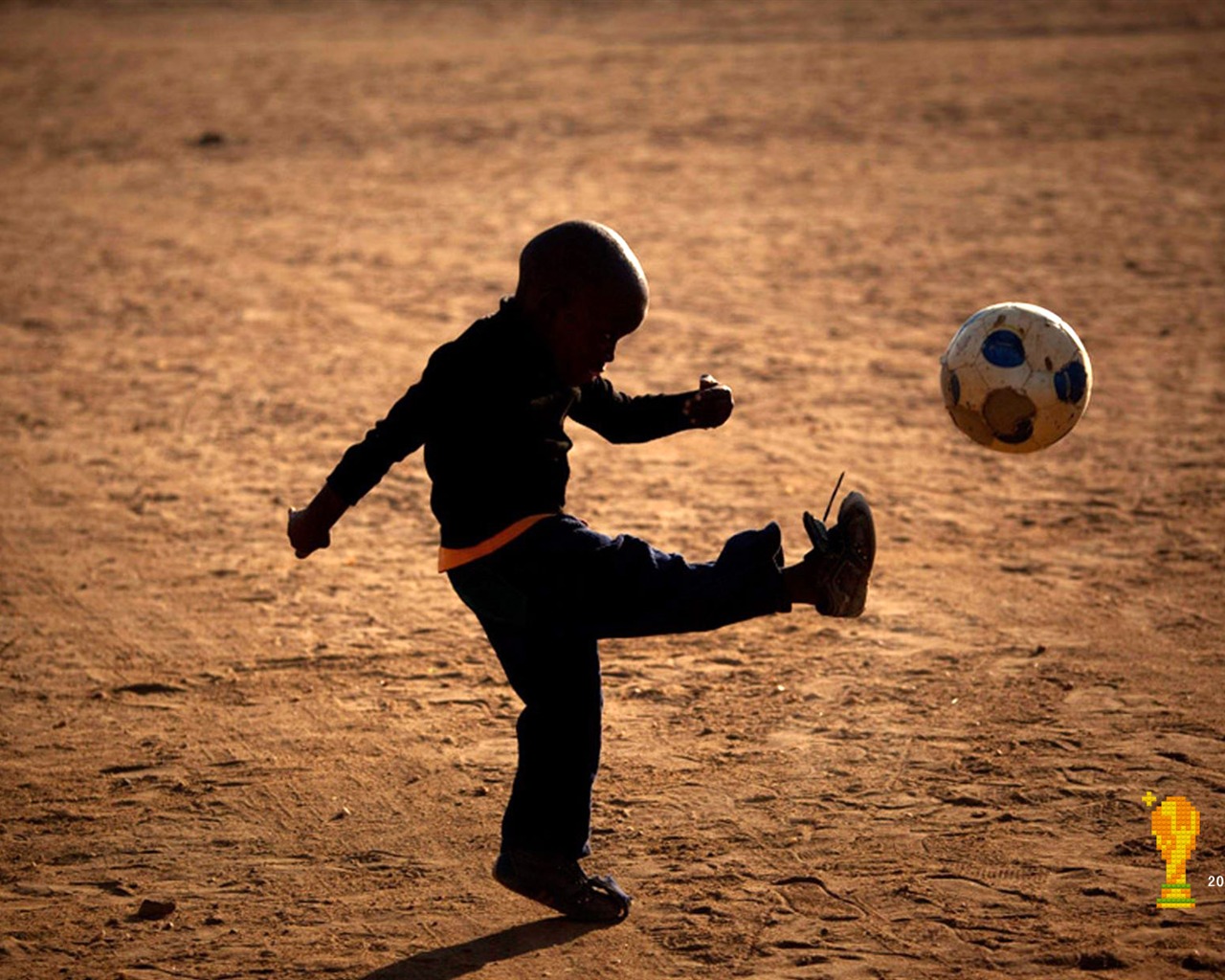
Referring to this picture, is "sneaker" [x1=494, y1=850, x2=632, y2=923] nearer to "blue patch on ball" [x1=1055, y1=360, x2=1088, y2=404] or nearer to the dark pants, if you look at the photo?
the dark pants

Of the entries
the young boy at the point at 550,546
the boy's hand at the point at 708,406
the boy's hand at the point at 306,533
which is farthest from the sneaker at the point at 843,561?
the boy's hand at the point at 306,533

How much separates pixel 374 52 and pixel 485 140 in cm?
612

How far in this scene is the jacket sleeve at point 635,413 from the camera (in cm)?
375

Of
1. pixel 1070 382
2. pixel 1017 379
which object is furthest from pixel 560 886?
pixel 1070 382

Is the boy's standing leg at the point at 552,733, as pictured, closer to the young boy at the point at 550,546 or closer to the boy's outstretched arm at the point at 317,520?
the young boy at the point at 550,546

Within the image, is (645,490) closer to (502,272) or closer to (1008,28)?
(502,272)

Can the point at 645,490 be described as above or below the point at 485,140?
below

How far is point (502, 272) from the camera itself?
10.5 metres

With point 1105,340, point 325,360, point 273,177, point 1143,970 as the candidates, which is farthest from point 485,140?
point 1143,970

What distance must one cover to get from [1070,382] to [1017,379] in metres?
0.15

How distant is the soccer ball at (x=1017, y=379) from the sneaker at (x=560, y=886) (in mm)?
1808

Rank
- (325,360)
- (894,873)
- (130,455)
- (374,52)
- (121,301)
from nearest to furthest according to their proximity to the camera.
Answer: (894,873), (130,455), (325,360), (121,301), (374,52)

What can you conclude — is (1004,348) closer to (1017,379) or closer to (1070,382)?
(1017,379)

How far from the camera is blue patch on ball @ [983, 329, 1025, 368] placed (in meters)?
4.42
